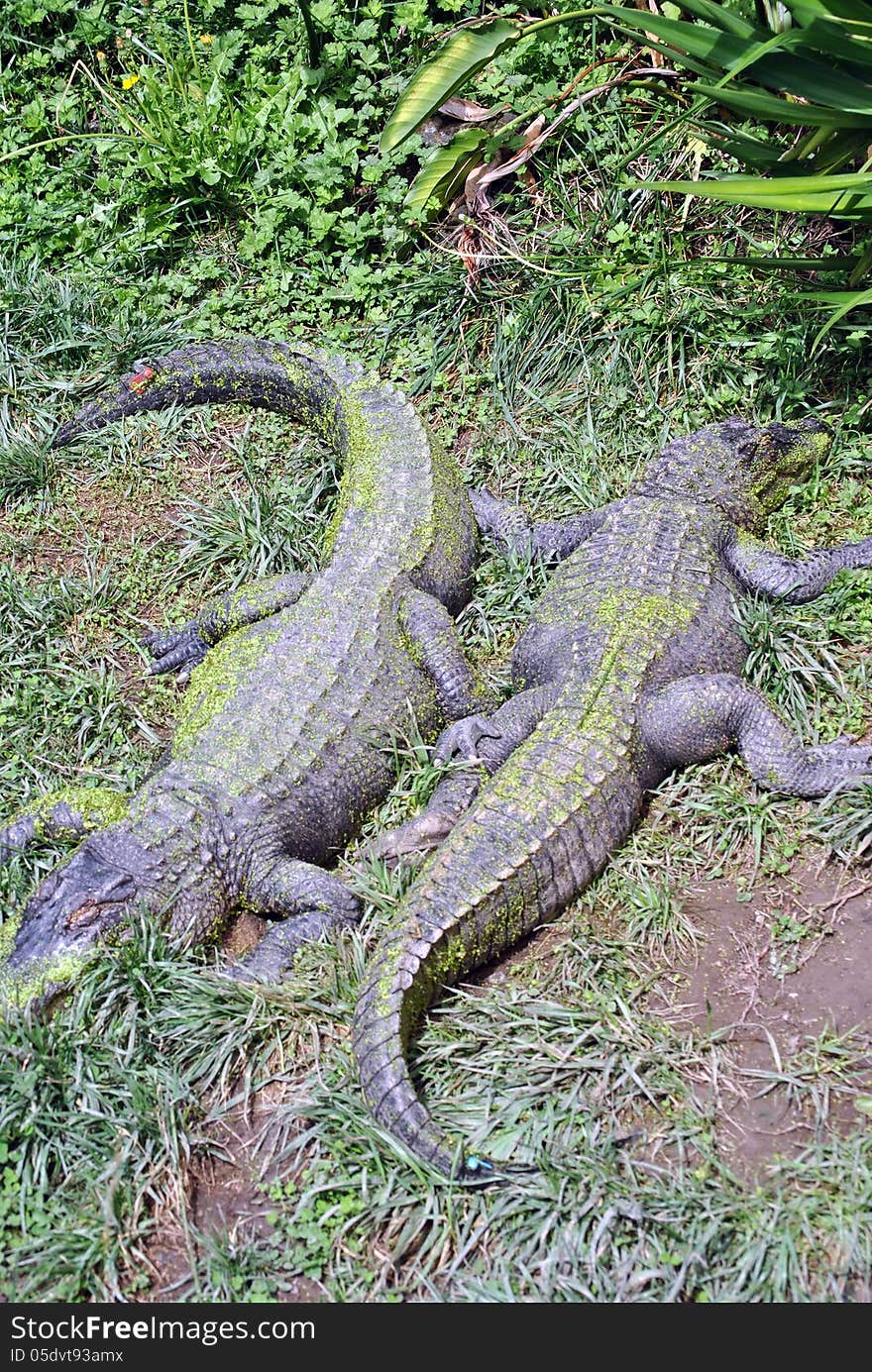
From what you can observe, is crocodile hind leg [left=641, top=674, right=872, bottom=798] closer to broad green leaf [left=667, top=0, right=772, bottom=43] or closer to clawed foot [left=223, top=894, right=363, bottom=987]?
clawed foot [left=223, top=894, right=363, bottom=987]

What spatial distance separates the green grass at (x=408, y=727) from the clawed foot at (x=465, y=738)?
0.24 ft

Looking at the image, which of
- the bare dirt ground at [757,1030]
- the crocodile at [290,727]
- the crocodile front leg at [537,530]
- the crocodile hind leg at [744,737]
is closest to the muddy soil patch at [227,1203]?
the bare dirt ground at [757,1030]

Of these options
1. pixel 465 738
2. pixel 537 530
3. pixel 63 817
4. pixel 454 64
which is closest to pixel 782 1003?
pixel 465 738

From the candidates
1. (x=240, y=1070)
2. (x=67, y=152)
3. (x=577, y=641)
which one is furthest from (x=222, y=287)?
(x=240, y=1070)

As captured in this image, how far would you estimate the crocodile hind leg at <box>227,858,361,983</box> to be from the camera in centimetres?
412

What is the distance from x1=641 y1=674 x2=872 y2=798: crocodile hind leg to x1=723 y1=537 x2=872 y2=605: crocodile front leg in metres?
0.70

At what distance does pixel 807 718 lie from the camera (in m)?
4.64

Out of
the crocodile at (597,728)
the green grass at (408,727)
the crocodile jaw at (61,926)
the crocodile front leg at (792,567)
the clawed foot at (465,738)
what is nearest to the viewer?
the green grass at (408,727)

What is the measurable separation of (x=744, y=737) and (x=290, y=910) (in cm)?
170

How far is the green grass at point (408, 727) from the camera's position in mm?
3410

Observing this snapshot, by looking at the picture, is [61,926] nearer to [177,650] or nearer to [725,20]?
[177,650]

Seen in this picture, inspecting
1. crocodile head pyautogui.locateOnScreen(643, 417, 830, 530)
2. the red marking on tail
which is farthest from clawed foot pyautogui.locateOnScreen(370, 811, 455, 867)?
the red marking on tail

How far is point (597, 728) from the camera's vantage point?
427cm

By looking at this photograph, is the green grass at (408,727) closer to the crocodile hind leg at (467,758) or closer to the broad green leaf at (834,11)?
the crocodile hind leg at (467,758)
